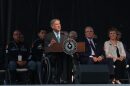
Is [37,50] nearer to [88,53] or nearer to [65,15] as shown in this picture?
[88,53]

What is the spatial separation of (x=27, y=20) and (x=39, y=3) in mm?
510

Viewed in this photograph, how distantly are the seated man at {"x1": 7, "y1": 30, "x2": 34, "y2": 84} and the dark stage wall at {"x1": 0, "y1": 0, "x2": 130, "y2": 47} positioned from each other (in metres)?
0.90

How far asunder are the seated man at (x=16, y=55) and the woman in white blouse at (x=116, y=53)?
66.7 inches

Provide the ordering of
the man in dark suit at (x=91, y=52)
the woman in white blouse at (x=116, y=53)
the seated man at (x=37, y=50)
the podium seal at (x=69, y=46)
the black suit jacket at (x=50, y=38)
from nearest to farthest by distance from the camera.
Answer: the podium seal at (x=69, y=46)
the black suit jacket at (x=50, y=38)
the man in dark suit at (x=91, y=52)
the woman in white blouse at (x=116, y=53)
the seated man at (x=37, y=50)

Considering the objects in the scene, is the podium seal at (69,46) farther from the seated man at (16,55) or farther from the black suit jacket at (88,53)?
the seated man at (16,55)

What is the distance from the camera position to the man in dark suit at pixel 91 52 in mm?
11633

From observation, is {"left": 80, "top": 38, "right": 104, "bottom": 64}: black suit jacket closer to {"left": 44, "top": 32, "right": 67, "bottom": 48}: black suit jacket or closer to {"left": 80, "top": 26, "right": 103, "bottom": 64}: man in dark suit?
{"left": 80, "top": 26, "right": 103, "bottom": 64}: man in dark suit

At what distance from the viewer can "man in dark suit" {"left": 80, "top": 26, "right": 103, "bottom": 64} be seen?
11.6 metres

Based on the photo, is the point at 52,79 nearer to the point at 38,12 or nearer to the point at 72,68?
the point at 72,68

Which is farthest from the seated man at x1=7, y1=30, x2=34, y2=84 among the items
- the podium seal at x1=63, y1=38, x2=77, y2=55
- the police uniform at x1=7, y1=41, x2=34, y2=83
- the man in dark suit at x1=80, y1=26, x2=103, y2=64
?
the podium seal at x1=63, y1=38, x2=77, y2=55

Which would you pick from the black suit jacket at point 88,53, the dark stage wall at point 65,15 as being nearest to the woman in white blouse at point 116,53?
the black suit jacket at point 88,53

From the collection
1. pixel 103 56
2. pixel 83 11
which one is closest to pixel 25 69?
pixel 103 56

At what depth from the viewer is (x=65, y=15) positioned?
45.1 ft

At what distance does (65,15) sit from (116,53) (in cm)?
220
